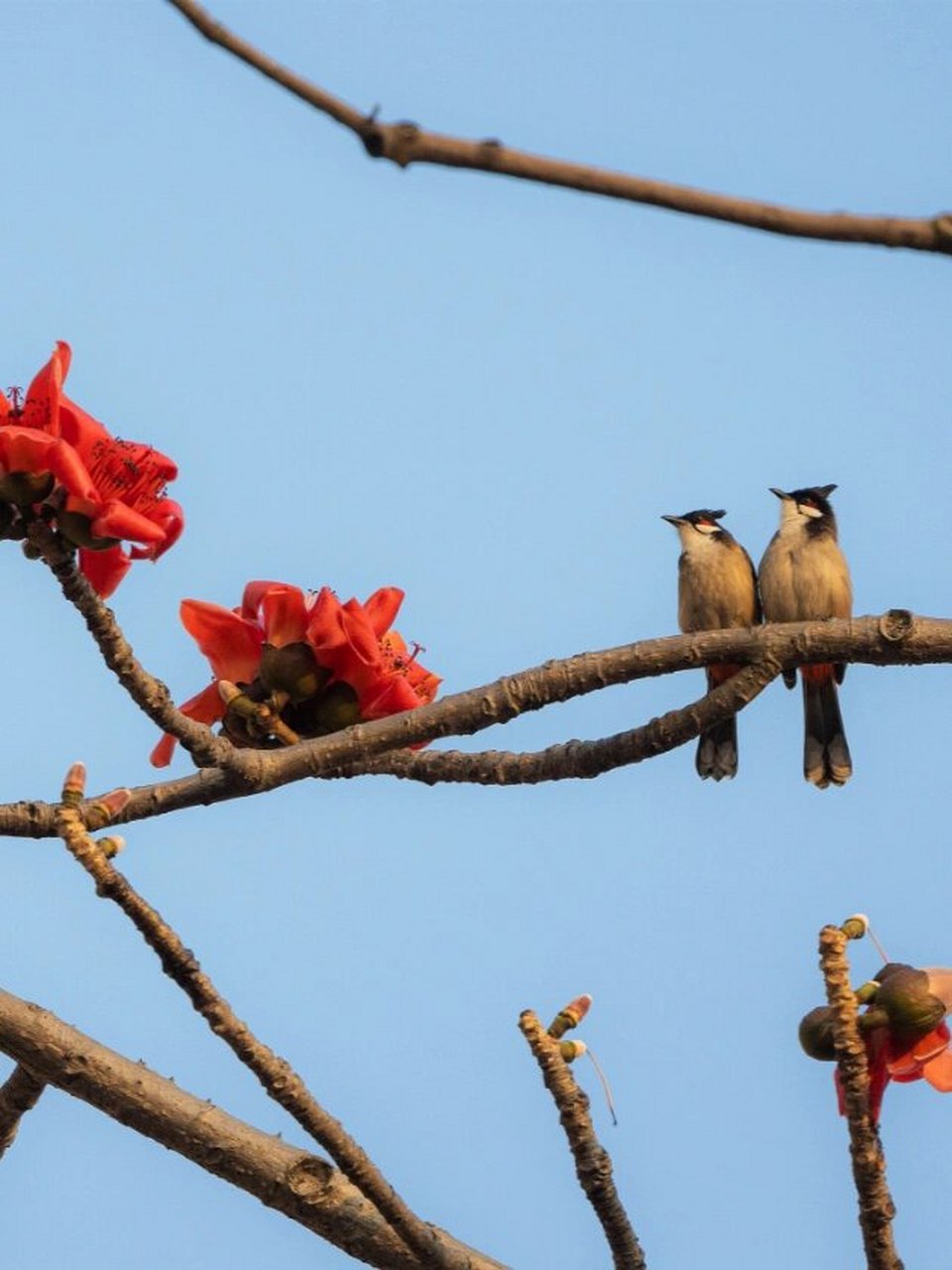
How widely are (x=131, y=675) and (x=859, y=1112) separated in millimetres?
1116

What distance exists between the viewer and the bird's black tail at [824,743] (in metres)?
6.23

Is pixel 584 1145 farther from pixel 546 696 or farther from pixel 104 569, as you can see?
pixel 104 569

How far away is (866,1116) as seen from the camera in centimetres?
243

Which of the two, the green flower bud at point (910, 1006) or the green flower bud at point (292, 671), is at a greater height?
the green flower bud at point (292, 671)

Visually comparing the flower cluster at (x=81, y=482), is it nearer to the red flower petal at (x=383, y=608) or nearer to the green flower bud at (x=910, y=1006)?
the red flower petal at (x=383, y=608)

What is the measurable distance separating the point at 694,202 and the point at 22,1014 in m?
1.94

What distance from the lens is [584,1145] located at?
2.44 m

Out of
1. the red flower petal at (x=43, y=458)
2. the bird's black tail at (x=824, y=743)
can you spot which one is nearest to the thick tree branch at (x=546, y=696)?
the red flower petal at (x=43, y=458)

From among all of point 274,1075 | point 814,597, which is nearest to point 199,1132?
point 274,1075

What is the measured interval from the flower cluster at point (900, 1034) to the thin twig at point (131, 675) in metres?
0.90

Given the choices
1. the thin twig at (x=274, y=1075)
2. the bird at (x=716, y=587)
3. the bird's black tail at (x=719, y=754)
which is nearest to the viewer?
the thin twig at (x=274, y=1075)

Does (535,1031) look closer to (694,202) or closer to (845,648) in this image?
(845,648)

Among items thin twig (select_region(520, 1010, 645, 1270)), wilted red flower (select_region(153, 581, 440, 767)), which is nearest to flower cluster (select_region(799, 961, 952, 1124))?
thin twig (select_region(520, 1010, 645, 1270))

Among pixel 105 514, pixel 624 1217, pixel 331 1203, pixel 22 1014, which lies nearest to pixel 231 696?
pixel 105 514
